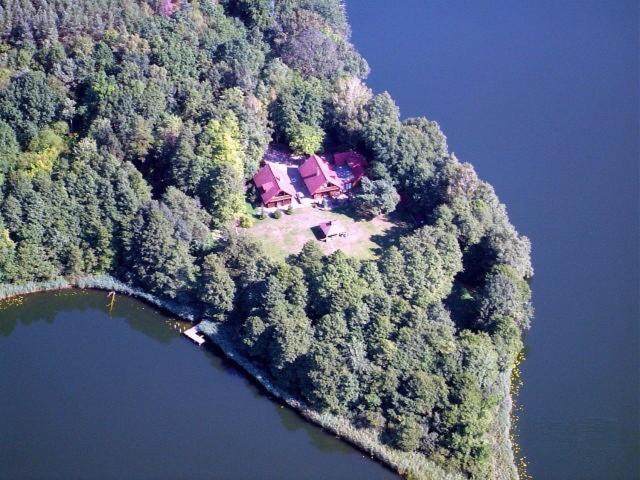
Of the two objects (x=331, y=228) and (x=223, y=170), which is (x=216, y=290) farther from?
(x=331, y=228)

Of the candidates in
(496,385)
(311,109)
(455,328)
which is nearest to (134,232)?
(311,109)

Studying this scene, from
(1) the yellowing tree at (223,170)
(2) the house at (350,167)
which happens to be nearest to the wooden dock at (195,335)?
(1) the yellowing tree at (223,170)

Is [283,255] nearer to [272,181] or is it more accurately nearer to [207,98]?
[272,181]

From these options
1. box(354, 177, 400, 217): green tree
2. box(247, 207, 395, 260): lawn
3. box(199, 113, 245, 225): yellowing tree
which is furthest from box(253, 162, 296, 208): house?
box(354, 177, 400, 217): green tree

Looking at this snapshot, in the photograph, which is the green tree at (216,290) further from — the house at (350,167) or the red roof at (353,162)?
the red roof at (353,162)

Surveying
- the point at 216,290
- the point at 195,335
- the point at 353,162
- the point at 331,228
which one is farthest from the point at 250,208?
the point at 195,335

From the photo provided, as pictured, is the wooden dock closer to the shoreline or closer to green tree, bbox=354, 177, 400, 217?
the shoreline
